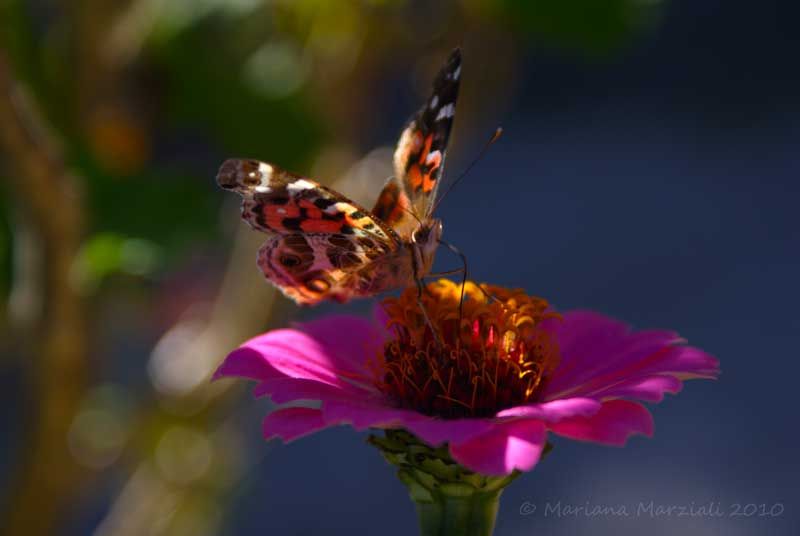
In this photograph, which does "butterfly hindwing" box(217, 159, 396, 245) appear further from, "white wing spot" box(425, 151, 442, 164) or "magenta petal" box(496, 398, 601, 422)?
"magenta petal" box(496, 398, 601, 422)

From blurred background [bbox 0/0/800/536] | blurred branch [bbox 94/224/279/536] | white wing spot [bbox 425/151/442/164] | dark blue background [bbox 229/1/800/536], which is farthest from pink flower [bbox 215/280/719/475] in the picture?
dark blue background [bbox 229/1/800/536]

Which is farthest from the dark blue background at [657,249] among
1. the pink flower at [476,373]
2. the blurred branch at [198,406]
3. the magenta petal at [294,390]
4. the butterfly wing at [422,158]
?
the magenta petal at [294,390]

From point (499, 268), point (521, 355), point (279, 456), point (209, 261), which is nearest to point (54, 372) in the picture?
point (521, 355)

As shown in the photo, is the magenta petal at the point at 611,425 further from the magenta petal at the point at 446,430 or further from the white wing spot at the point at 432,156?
the white wing spot at the point at 432,156

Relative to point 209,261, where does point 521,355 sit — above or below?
below

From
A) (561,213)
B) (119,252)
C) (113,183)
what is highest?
(561,213)

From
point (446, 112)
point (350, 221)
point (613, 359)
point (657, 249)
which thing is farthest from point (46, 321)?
point (657, 249)

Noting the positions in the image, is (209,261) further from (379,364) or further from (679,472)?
(379,364)
